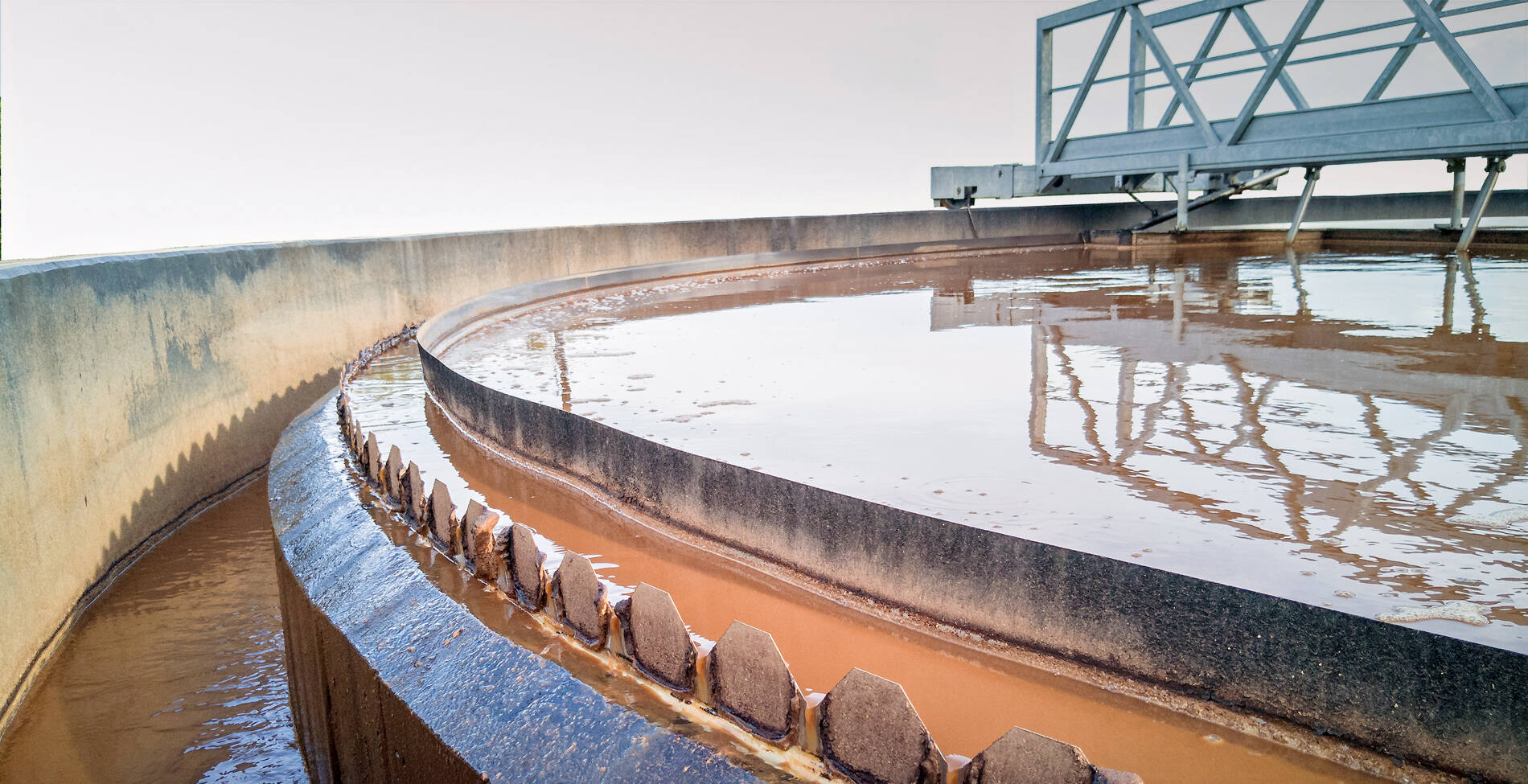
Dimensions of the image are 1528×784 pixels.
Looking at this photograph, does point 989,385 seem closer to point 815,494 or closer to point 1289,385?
point 1289,385

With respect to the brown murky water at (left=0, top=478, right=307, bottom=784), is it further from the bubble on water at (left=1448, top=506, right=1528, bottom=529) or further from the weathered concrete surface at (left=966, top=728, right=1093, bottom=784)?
the bubble on water at (left=1448, top=506, right=1528, bottom=529)

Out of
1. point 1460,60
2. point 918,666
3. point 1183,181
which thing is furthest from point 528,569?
point 1183,181

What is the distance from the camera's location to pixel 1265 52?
9453 mm

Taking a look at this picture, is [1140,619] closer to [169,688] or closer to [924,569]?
[924,569]

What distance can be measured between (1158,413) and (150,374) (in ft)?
13.8

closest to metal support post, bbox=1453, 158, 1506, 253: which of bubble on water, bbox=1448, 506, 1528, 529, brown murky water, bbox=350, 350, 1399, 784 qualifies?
bubble on water, bbox=1448, 506, 1528, 529

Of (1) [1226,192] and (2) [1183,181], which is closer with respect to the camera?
(2) [1183,181]

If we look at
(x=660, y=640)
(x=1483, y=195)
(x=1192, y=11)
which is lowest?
(x=660, y=640)

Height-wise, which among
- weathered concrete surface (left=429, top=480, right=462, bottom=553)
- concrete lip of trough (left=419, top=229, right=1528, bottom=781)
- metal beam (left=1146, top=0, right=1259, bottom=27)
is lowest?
concrete lip of trough (left=419, top=229, right=1528, bottom=781)

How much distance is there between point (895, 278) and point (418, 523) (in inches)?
313

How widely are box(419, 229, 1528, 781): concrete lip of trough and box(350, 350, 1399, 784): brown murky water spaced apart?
0.08 metres

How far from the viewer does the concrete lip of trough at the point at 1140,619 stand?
150 cm

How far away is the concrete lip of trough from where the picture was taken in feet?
4.92

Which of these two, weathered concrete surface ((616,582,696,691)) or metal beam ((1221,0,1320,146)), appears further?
metal beam ((1221,0,1320,146))
